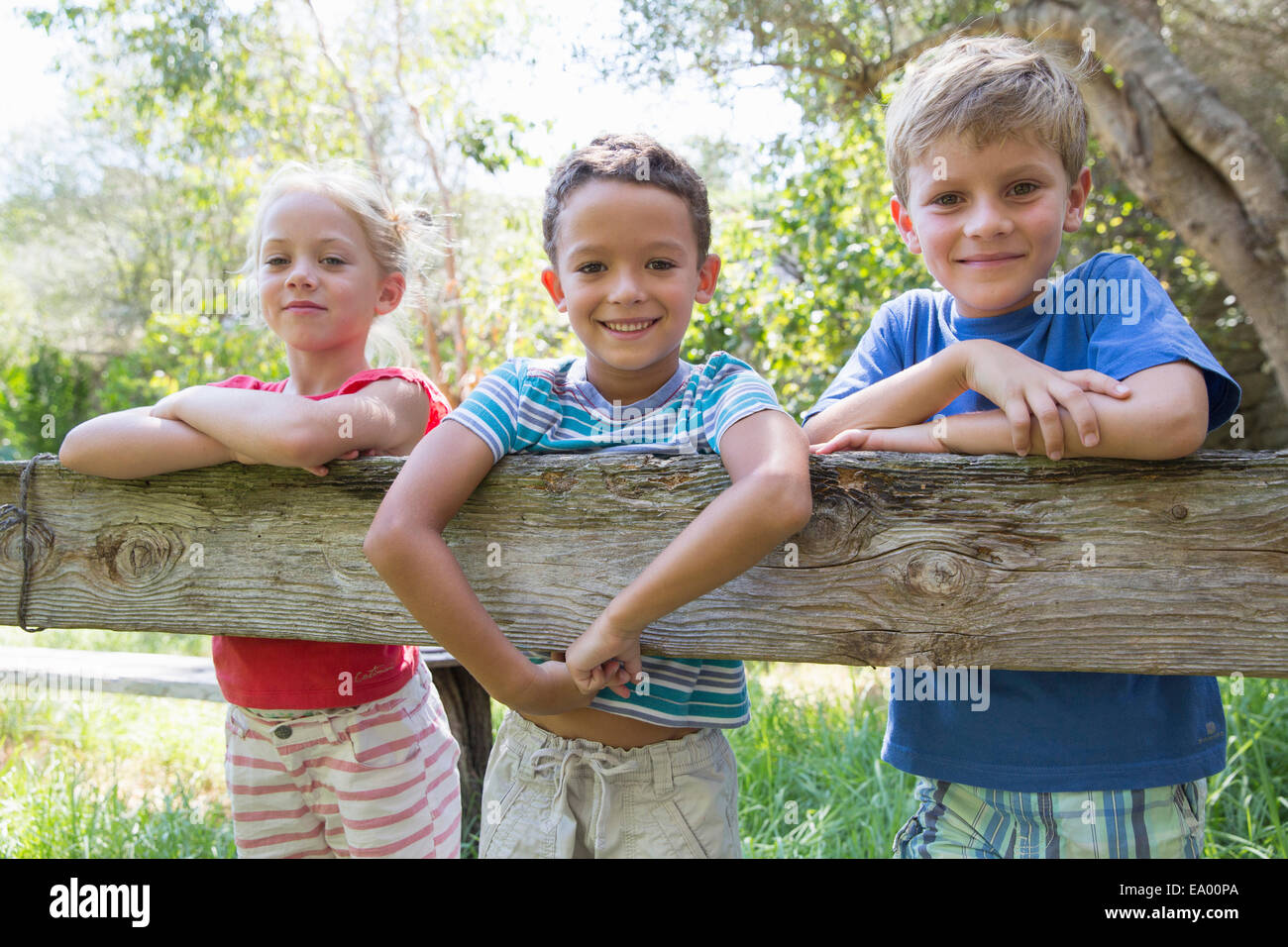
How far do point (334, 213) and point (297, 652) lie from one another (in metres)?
0.93

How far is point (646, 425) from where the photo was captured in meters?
1.62

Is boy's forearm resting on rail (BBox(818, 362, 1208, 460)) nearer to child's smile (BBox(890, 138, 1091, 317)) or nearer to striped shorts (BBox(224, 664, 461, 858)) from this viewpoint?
child's smile (BBox(890, 138, 1091, 317))

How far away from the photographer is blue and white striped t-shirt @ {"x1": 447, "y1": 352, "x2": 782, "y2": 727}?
1519 millimetres

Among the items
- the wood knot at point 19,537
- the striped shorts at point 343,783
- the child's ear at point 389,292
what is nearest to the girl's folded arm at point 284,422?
the wood knot at point 19,537

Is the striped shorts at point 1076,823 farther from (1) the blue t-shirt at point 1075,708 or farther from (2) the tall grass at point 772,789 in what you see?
(2) the tall grass at point 772,789

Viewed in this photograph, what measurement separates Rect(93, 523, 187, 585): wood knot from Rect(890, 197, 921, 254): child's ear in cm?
141

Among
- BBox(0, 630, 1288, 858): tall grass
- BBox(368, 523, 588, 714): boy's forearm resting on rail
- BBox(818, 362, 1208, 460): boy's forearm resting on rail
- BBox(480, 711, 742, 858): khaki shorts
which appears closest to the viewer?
BBox(818, 362, 1208, 460): boy's forearm resting on rail

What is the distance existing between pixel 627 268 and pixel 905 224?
56 cm

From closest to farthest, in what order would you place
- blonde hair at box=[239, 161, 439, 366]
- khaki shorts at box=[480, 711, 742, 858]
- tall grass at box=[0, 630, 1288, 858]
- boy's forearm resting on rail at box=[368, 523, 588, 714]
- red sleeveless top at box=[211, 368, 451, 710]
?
boy's forearm resting on rail at box=[368, 523, 588, 714], khaki shorts at box=[480, 711, 742, 858], red sleeveless top at box=[211, 368, 451, 710], blonde hair at box=[239, 161, 439, 366], tall grass at box=[0, 630, 1288, 858]

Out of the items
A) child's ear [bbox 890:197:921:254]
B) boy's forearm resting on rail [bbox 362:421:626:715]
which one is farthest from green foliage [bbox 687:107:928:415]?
boy's forearm resting on rail [bbox 362:421:626:715]

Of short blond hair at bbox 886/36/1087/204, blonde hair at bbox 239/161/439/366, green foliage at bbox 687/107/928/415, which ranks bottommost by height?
short blond hair at bbox 886/36/1087/204

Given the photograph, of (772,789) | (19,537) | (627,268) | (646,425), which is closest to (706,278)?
(627,268)

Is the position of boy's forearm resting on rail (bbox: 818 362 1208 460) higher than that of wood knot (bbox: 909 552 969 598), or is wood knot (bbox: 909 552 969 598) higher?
boy's forearm resting on rail (bbox: 818 362 1208 460)
